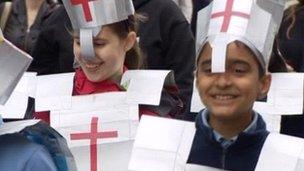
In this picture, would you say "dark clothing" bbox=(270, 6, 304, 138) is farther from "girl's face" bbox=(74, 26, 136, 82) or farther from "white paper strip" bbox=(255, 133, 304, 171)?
"white paper strip" bbox=(255, 133, 304, 171)

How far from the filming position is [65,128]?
2715mm

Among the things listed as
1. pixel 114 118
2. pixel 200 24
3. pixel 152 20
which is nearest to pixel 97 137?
pixel 114 118

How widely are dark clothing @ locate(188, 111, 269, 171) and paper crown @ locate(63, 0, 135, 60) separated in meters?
0.62

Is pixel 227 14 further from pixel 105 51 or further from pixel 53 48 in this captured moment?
pixel 53 48

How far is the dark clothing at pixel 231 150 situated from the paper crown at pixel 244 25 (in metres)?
0.20

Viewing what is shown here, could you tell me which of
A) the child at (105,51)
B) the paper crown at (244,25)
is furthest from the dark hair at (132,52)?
the paper crown at (244,25)

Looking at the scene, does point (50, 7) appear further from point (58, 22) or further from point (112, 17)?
point (112, 17)

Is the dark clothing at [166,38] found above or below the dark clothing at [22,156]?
below

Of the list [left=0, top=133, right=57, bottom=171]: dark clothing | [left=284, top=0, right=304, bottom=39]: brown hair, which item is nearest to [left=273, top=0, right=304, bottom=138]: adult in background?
[left=284, top=0, right=304, bottom=39]: brown hair

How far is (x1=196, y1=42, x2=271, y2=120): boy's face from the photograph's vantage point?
7.22 feet

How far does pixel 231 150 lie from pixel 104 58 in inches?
26.2

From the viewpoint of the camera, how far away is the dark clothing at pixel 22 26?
156 inches

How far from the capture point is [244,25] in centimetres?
226

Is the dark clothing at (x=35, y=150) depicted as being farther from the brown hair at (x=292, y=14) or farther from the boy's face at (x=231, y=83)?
the brown hair at (x=292, y=14)
